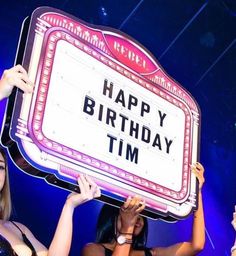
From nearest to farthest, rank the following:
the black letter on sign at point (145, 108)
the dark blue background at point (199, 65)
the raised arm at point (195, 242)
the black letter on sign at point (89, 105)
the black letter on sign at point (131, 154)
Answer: the black letter on sign at point (89, 105) → the black letter on sign at point (131, 154) → the black letter on sign at point (145, 108) → the raised arm at point (195, 242) → the dark blue background at point (199, 65)

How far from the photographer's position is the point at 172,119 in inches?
93.9

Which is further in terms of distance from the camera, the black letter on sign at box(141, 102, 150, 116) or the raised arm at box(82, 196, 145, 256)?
the black letter on sign at box(141, 102, 150, 116)

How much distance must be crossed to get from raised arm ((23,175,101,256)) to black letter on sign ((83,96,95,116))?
289 mm

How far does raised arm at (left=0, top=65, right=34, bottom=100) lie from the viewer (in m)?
1.68

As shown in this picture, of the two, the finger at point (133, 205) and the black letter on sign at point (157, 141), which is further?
the black letter on sign at point (157, 141)

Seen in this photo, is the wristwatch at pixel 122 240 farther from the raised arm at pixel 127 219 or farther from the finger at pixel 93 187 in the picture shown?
the finger at pixel 93 187

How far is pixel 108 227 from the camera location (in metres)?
2.30

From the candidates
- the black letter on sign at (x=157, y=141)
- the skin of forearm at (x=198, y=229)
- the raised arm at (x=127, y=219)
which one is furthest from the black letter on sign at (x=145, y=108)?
the skin of forearm at (x=198, y=229)

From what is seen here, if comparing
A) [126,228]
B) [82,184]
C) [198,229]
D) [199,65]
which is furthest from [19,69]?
[199,65]

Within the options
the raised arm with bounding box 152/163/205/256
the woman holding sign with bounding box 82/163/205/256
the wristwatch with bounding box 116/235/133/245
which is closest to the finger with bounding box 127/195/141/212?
the woman holding sign with bounding box 82/163/205/256

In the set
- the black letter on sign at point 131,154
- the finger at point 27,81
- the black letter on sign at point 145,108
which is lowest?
the black letter on sign at point 131,154

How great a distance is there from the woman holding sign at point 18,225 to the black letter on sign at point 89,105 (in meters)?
0.29

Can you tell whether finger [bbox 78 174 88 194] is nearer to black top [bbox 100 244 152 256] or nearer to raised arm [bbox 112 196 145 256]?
raised arm [bbox 112 196 145 256]

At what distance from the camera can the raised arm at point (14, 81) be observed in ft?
5.52
